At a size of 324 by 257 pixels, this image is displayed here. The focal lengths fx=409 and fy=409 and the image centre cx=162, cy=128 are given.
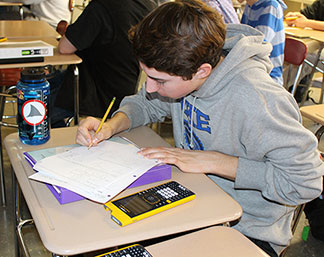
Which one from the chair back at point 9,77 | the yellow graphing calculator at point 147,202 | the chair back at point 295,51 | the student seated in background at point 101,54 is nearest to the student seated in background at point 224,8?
the student seated in background at point 101,54

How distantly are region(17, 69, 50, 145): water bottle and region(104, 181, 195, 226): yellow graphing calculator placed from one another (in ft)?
1.35

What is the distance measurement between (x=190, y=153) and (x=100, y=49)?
1331 millimetres

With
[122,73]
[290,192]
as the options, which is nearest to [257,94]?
[290,192]

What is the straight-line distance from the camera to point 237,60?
47.3 inches

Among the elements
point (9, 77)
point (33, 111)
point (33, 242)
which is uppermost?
point (33, 111)

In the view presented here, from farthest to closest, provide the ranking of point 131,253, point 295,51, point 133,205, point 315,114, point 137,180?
1. point 295,51
2. point 315,114
3. point 137,180
4. point 133,205
5. point 131,253

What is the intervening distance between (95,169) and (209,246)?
356mm

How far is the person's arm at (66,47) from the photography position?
2.19 m

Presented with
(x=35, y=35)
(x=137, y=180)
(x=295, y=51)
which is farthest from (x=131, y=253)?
(x=295, y=51)

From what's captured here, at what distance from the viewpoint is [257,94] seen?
3.76 feet

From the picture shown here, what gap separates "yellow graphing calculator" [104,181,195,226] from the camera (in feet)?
3.11

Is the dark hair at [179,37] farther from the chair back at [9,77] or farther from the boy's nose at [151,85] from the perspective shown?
the chair back at [9,77]

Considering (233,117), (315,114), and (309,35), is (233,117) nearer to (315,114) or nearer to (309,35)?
(315,114)

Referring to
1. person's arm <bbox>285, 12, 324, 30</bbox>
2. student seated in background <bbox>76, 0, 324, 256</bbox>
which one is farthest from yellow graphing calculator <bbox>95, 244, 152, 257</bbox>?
person's arm <bbox>285, 12, 324, 30</bbox>
